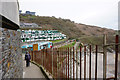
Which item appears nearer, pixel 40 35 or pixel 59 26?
pixel 40 35

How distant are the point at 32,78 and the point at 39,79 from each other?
1.37 ft

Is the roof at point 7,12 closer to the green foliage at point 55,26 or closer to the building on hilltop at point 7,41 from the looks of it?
the building on hilltop at point 7,41

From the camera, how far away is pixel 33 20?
7362 cm

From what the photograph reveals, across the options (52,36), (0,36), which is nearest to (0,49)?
(0,36)

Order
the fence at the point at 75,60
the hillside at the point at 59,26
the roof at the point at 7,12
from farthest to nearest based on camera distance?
the hillside at the point at 59,26 → the fence at the point at 75,60 → the roof at the point at 7,12

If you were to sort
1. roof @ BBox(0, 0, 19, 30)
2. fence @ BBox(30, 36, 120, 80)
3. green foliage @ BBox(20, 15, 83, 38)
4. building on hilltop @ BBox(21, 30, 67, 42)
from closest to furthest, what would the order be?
1. roof @ BBox(0, 0, 19, 30)
2. fence @ BBox(30, 36, 120, 80)
3. building on hilltop @ BBox(21, 30, 67, 42)
4. green foliage @ BBox(20, 15, 83, 38)

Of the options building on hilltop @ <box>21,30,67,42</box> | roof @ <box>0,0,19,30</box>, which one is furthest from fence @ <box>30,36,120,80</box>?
building on hilltop @ <box>21,30,67,42</box>

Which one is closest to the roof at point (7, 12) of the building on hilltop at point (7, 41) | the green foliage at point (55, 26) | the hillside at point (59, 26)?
the building on hilltop at point (7, 41)

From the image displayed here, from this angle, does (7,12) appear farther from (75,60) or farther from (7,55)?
(75,60)

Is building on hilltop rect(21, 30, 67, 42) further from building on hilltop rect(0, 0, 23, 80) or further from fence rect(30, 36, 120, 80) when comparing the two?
building on hilltop rect(0, 0, 23, 80)

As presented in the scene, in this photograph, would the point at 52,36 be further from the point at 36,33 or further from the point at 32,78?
the point at 32,78

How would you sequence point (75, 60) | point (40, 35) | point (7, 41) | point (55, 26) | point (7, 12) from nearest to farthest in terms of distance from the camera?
point (7, 12) < point (7, 41) < point (75, 60) < point (40, 35) < point (55, 26)

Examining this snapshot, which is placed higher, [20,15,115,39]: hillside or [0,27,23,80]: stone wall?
[20,15,115,39]: hillside

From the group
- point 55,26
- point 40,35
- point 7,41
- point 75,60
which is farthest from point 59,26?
point 7,41
